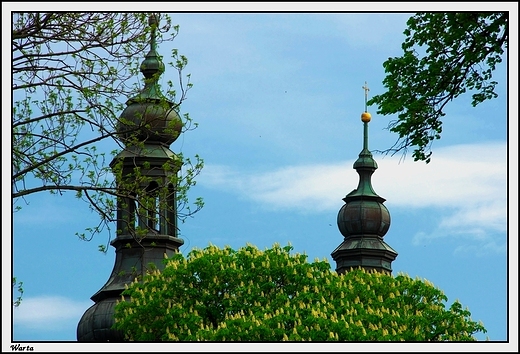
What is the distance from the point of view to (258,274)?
43.8 m

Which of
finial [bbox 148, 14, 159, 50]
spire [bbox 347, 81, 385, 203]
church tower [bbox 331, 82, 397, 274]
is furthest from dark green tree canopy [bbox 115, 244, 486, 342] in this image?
spire [bbox 347, 81, 385, 203]

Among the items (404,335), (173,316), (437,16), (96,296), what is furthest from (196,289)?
(437,16)

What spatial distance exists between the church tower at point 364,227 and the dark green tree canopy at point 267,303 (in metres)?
25.9

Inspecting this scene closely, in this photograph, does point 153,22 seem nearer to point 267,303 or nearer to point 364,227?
point 267,303

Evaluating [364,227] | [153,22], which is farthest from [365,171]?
[153,22]

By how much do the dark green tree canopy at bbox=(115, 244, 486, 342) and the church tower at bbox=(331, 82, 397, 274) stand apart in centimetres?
2591

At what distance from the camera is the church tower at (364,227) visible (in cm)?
7369

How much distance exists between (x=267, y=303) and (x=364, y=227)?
33803 mm

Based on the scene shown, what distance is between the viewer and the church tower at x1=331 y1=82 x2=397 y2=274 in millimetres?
73688

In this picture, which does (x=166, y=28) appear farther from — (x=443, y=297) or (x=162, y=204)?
(x=443, y=297)

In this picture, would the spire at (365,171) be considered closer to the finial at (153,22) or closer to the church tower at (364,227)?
the church tower at (364,227)

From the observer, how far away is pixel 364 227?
75.6m

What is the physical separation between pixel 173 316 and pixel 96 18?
2016 centimetres

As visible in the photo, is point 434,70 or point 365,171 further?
point 365,171
